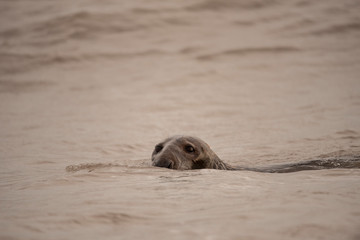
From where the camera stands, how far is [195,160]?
263 inches

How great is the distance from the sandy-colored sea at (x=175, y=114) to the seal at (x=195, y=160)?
0.95 ft

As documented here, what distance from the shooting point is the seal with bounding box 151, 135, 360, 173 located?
252 inches

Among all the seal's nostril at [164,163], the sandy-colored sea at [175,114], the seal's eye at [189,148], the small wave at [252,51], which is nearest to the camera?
the sandy-colored sea at [175,114]

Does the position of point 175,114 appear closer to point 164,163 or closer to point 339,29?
point 164,163

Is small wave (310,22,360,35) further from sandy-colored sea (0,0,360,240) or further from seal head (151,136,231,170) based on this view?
seal head (151,136,231,170)

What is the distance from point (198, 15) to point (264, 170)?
14.2 meters

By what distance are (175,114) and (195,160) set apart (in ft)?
19.8

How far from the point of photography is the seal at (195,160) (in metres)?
6.39

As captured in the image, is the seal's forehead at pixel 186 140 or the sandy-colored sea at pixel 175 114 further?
the seal's forehead at pixel 186 140

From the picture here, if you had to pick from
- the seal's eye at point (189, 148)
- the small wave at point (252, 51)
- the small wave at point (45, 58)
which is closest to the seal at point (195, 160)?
the seal's eye at point (189, 148)

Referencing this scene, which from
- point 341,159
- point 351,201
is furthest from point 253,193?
point 341,159

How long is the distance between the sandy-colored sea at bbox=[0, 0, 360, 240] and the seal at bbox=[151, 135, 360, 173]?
0.29 meters

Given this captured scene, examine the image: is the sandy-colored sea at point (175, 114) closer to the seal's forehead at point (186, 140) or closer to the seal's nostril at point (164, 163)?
the seal's nostril at point (164, 163)

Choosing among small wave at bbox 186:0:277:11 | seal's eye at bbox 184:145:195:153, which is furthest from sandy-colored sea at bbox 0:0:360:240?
seal's eye at bbox 184:145:195:153
